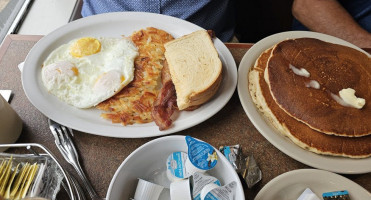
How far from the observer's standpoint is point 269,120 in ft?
3.74

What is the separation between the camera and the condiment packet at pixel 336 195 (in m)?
0.87

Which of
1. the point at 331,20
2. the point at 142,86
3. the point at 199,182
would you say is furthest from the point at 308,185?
the point at 331,20

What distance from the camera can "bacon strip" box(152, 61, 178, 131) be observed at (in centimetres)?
112

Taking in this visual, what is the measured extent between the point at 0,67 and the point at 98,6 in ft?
2.16

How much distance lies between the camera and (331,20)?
187 centimetres

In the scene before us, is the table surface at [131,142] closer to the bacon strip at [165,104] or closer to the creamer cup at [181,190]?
the bacon strip at [165,104]

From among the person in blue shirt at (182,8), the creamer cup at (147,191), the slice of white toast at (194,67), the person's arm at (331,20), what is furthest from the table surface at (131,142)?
the person's arm at (331,20)

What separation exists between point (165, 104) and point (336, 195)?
0.70m

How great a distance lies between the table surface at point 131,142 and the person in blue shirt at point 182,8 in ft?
2.13

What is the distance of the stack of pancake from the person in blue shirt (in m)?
0.53

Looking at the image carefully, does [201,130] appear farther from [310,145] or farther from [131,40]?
[131,40]

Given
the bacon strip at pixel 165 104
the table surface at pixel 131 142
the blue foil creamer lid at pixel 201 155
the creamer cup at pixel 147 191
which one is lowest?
the table surface at pixel 131 142

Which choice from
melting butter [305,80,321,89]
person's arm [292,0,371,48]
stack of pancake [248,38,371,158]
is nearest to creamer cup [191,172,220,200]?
stack of pancake [248,38,371,158]

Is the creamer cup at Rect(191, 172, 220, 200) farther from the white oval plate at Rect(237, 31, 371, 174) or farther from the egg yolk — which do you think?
the egg yolk
